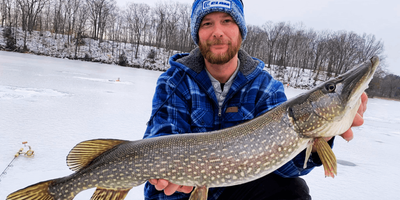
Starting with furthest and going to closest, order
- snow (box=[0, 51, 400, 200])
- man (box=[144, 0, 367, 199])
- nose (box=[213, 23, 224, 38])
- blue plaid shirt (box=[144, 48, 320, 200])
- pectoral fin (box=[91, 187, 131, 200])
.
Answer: snow (box=[0, 51, 400, 200]), nose (box=[213, 23, 224, 38]), blue plaid shirt (box=[144, 48, 320, 200]), man (box=[144, 0, 367, 199]), pectoral fin (box=[91, 187, 131, 200])

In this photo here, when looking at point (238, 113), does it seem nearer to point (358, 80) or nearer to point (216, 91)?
point (216, 91)

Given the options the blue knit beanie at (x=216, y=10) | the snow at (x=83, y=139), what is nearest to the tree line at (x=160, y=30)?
the snow at (x=83, y=139)

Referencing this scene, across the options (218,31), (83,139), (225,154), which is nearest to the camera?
(225,154)

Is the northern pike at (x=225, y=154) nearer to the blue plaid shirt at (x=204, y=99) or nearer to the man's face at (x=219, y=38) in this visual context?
the blue plaid shirt at (x=204, y=99)

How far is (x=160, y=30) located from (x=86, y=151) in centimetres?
3501

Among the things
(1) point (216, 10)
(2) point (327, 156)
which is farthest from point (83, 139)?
(2) point (327, 156)

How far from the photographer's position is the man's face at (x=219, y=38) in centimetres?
199

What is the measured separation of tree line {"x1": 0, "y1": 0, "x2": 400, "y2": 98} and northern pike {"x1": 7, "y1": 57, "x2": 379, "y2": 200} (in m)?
28.6

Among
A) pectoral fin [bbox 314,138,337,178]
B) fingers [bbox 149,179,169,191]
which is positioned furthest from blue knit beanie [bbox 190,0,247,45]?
fingers [bbox 149,179,169,191]

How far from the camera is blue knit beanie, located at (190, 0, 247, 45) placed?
1999 millimetres

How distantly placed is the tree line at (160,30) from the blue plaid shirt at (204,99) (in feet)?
91.8

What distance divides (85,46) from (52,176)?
2962 cm

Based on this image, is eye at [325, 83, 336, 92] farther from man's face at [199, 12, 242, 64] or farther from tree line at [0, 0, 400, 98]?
tree line at [0, 0, 400, 98]

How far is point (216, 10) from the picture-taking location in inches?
78.9
